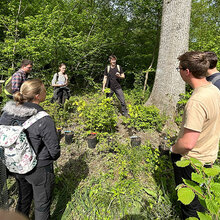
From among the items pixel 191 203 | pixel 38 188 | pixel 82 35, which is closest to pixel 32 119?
pixel 38 188

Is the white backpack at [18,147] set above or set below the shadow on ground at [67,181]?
above

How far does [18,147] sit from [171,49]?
4.31 metres

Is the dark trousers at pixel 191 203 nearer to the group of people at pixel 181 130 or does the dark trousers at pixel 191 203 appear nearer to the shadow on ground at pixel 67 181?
the group of people at pixel 181 130

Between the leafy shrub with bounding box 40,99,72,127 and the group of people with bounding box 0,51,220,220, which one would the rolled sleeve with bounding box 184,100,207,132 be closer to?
the group of people with bounding box 0,51,220,220

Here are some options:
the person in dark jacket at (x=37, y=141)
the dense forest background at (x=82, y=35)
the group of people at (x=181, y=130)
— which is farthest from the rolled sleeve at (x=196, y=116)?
the dense forest background at (x=82, y=35)

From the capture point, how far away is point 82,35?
8.07m

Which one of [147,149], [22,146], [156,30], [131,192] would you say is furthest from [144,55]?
[22,146]

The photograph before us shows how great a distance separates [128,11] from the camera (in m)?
7.55

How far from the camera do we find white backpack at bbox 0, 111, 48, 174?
1.52 m

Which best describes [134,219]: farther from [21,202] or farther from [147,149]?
[21,202]

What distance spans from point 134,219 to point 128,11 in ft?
26.9

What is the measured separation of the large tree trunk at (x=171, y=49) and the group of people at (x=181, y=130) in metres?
2.88

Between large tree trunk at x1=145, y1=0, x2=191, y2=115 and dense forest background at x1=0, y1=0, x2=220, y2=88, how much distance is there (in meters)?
2.13

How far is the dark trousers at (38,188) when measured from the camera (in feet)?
5.63
